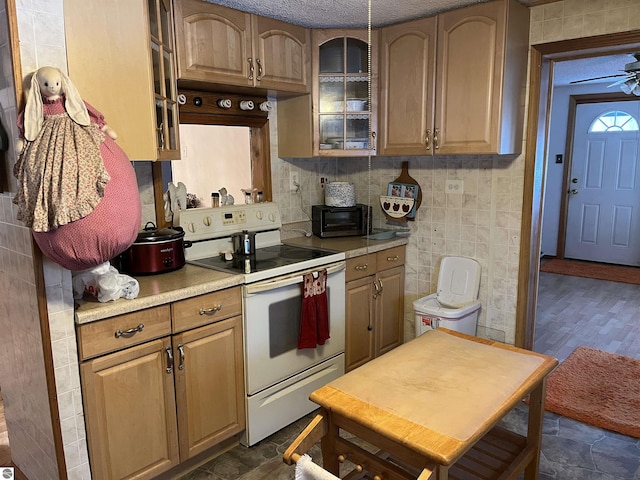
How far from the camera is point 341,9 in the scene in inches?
106

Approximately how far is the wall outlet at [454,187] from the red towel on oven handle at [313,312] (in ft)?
3.72

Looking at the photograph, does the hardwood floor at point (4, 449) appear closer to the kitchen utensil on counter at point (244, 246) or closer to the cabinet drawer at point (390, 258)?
the kitchen utensil on counter at point (244, 246)

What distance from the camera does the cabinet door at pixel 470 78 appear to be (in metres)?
2.64

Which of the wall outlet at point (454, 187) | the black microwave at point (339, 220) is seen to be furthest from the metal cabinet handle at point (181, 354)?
the wall outlet at point (454, 187)

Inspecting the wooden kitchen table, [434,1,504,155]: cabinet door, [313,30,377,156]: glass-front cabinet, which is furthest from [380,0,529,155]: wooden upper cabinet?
the wooden kitchen table

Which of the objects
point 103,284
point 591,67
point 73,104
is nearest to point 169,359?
point 103,284

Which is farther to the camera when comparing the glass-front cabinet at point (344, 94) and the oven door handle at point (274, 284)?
the glass-front cabinet at point (344, 94)

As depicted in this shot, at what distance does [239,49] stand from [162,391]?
5.84 feet

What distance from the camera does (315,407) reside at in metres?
2.85

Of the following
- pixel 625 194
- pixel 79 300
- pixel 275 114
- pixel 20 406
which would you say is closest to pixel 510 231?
pixel 275 114

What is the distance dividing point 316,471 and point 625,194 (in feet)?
19.7

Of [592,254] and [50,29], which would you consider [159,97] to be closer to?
[50,29]

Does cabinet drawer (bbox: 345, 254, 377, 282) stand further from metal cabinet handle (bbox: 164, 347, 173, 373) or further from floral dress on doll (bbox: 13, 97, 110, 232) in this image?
floral dress on doll (bbox: 13, 97, 110, 232)

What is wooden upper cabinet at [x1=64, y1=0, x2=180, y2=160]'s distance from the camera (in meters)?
1.85
